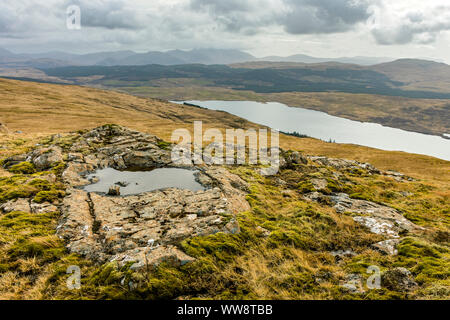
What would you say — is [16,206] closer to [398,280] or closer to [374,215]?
[398,280]

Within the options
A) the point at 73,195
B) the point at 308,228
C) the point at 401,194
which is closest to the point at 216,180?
the point at 308,228

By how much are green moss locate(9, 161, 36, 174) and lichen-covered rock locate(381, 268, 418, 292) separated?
22.7 m

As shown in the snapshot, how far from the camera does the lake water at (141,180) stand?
1559cm

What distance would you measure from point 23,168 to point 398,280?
2415 cm

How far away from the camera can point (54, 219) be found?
11.1 metres

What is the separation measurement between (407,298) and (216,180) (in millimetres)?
11885

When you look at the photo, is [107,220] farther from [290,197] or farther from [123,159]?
[290,197]

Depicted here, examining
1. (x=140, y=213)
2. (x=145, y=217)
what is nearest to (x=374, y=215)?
(x=145, y=217)

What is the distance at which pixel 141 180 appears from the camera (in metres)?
17.2

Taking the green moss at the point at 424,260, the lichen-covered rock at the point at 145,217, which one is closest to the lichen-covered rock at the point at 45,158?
the lichen-covered rock at the point at 145,217

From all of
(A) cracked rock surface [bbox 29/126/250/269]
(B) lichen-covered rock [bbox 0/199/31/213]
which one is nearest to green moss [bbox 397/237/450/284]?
(A) cracked rock surface [bbox 29/126/250/269]

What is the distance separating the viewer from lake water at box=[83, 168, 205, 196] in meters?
15.6

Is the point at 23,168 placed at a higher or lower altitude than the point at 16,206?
higher

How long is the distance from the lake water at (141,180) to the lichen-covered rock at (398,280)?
1083 centimetres
